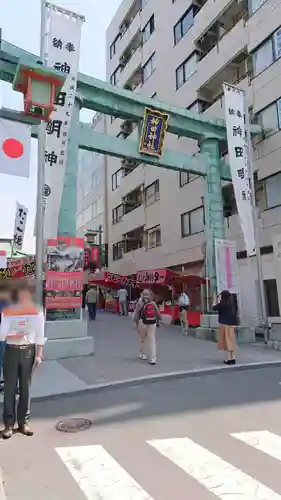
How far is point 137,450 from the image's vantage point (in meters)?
4.70

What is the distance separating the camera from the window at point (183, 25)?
23.9 metres

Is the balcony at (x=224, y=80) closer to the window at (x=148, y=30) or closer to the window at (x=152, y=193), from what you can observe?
the window at (x=152, y=193)

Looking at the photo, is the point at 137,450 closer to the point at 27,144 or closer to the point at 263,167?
the point at 27,144

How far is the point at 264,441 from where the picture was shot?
16.0 feet

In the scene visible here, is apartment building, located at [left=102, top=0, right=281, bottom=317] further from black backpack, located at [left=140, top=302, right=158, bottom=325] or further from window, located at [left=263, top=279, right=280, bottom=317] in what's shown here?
black backpack, located at [left=140, top=302, right=158, bottom=325]

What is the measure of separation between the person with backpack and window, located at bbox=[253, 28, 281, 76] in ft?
42.0

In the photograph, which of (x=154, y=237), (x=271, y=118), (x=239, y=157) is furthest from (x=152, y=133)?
(x=154, y=237)

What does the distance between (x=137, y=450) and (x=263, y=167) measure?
15.7 meters

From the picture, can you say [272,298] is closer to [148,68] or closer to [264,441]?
[264,441]

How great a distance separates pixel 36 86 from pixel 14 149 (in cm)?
192

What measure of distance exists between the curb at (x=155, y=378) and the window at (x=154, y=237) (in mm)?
18000

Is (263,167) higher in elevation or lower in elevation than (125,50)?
lower

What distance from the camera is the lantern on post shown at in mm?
6727

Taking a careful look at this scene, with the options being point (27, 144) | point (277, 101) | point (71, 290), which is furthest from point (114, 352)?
point (277, 101)
